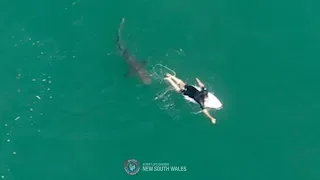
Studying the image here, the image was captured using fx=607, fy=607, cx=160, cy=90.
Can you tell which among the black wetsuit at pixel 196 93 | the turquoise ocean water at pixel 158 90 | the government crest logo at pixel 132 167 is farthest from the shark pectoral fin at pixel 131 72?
the government crest logo at pixel 132 167

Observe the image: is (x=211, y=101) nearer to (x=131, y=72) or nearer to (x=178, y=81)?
(x=178, y=81)

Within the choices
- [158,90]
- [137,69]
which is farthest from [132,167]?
[137,69]

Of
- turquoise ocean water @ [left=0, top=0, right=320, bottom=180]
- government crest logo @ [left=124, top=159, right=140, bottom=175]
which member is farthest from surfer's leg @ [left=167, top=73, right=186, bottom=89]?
government crest logo @ [left=124, top=159, right=140, bottom=175]

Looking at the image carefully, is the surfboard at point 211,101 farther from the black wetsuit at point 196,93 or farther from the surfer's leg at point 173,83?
the surfer's leg at point 173,83

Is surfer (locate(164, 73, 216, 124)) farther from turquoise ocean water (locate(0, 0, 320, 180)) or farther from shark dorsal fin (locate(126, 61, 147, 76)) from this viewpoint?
shark dorsal fin (locate(126, 61, 147, 76))

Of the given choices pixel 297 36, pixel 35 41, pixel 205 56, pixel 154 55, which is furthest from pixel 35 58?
pixel 297 36
